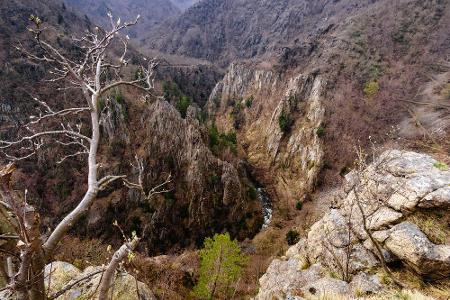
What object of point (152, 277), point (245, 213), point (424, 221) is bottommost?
point (245, 213)

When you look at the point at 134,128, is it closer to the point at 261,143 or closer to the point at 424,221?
the point at 261,143

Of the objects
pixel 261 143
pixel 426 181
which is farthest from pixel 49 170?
pixel 426 181

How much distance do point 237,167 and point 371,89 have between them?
36816 millimetres

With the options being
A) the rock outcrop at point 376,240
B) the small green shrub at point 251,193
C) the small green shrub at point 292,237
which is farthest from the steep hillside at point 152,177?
the rock outcrop at point 376,240

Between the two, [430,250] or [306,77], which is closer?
[430,250]

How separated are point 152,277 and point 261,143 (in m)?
52.7

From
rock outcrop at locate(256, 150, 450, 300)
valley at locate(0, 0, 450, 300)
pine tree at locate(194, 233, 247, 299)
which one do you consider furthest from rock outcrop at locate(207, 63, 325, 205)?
rock outcrop at locate(256, 150, 450, 300)

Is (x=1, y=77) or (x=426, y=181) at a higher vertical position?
(x=1, y=77)

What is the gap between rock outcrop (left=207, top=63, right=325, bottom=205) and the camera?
6294cm

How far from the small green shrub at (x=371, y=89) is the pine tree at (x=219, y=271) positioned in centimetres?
5797

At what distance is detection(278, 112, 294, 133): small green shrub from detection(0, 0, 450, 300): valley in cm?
37

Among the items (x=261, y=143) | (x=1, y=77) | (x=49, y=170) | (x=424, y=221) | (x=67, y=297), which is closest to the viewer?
(x=67, y=297)

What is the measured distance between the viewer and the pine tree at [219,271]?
26362 mm

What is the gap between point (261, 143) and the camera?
74812 mm
